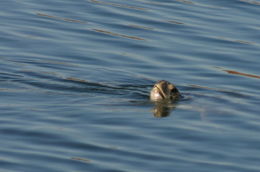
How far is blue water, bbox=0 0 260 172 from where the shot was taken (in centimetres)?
1104

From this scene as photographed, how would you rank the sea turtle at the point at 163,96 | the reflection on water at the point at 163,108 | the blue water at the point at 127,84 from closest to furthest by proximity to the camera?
1. the blue water at the point at 127,84
2. the reflection on water at the point at 163,108
3. the sea turtle at the point at 163,96

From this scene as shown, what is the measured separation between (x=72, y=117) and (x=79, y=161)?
2.24 metres

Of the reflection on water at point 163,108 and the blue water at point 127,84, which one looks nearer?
the blue water at point 127,84

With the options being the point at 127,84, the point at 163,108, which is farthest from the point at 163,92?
the point at 127,84

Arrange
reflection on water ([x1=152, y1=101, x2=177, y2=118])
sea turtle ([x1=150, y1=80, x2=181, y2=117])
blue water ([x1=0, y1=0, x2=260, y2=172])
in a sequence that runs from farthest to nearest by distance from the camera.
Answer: sea turtle ([x1=150, y1=80, x2=181, y2=117]) → reflection on water ([x1=152, y1=101, x2=177, y2=118]) → blue water ([x1=0, y1=0, x2=260, y2=172])

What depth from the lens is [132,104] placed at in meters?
14.0

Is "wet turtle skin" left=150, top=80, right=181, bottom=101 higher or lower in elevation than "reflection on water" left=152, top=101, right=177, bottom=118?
higher

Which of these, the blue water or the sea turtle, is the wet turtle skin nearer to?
the sea turtle

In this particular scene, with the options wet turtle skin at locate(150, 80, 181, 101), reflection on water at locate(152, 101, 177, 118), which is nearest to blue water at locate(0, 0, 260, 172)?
reflection on water at locate(152, 101, 177, 118)

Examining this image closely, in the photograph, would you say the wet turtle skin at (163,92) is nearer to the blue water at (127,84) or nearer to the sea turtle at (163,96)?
the sea turtle at (163,96)

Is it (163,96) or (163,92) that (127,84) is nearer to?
(163,96)

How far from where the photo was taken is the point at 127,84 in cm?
1518

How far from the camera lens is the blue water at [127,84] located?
11.0 m

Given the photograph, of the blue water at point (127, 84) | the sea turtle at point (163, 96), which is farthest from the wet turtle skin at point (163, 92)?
the blue water at point (127, 84)
